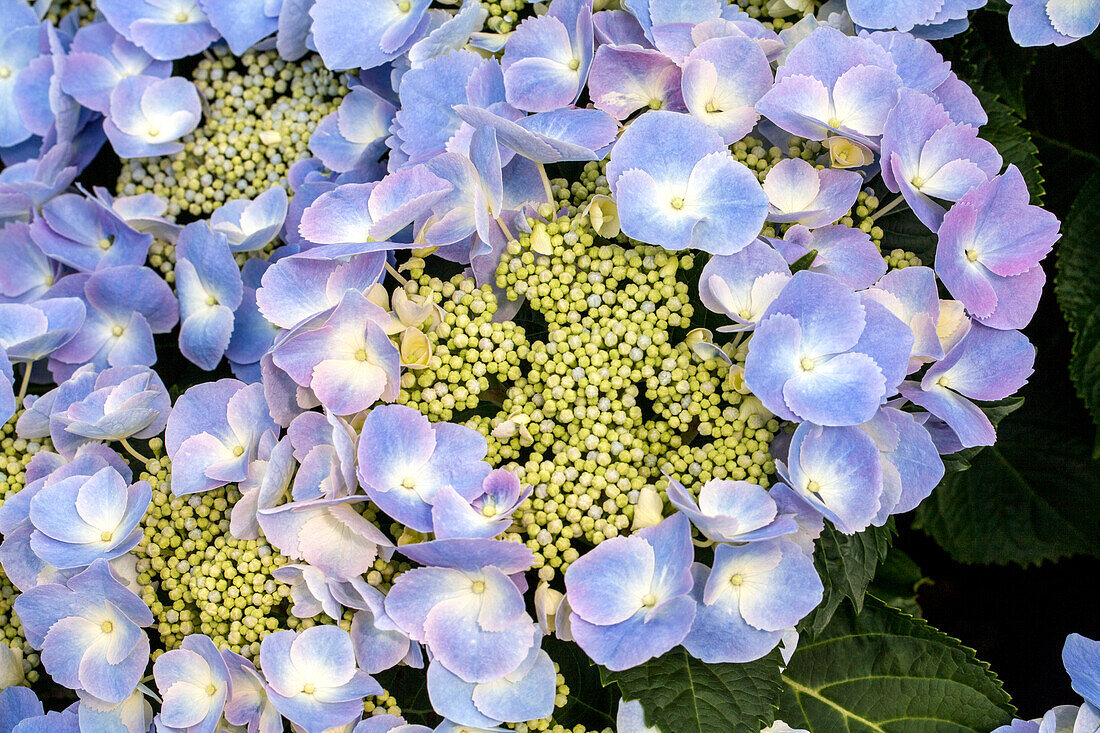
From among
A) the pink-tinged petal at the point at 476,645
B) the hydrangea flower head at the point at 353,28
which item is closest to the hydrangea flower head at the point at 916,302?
the pink-tinged petal at the point at 476,645

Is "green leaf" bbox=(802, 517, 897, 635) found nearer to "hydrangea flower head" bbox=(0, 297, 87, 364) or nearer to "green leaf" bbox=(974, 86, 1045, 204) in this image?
"green leaf" bbox=(974, 86, 1045, 204)

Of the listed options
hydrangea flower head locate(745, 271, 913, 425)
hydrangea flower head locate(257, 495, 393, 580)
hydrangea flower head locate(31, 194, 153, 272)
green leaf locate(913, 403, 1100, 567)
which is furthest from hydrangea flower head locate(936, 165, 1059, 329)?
hydrangea flower head locate(31, 194, 153, 272)

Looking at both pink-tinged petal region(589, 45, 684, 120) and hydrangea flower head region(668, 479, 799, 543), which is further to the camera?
pink-tinged petal region(589, 45, 684, 120)

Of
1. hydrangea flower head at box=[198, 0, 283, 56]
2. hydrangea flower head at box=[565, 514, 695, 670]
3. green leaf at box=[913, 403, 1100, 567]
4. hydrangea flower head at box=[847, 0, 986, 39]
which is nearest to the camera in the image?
hydrangea flower head at box=[565, 514, 695, 670]

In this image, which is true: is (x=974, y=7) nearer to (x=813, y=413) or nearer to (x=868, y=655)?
(x=813, y=413)

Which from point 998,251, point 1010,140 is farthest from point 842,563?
point 1010,140

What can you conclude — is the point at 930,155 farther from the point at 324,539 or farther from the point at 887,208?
the point at 324,539

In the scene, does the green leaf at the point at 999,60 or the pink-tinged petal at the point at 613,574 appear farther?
the green leaf at the point at 999,60

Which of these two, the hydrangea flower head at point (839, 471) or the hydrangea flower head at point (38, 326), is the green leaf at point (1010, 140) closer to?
the hydrangea flower head at point (839, 471)
